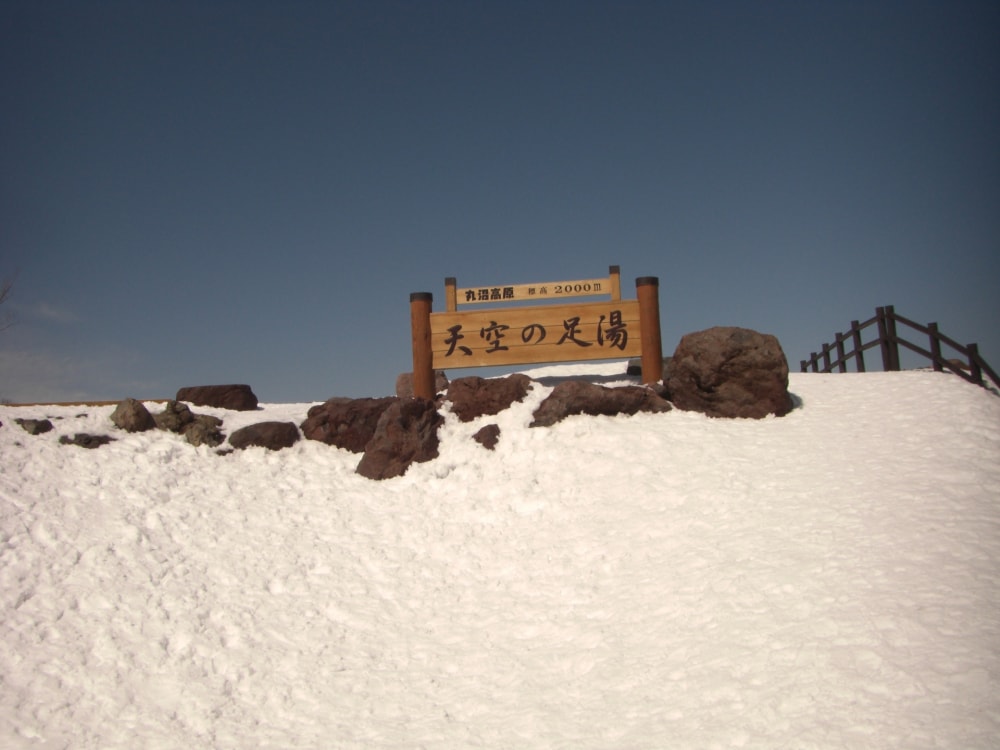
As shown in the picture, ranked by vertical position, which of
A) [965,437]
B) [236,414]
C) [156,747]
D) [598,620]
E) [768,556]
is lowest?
[156,747]

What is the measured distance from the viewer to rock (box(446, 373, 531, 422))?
44.5ft

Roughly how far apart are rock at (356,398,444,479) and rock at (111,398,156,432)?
3519 mm

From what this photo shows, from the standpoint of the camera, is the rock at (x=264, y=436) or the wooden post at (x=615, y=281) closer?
the rock at (x=264, y=436)

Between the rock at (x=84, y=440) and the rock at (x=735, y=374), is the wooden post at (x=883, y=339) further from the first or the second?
the rock at (x=84, y=440)

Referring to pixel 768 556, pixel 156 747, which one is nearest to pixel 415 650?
pixel 156 747

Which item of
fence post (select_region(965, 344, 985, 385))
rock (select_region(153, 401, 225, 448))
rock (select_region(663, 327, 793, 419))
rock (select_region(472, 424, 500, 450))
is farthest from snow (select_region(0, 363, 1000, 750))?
fence post (select_region(965, 344, 985, 385))

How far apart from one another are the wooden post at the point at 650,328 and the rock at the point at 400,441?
13.9 ft

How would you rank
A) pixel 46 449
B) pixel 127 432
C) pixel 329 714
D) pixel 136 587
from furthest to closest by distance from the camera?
1. pixel 127 432
2. pixel 46 449
3. pixel 136 587
4. pixel 329 714

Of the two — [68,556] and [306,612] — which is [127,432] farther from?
[306,612]

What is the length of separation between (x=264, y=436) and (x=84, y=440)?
261 centimetres

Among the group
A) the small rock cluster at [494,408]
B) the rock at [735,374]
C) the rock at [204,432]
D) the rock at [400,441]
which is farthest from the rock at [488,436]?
the rock at [204,432]

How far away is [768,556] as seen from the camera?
27.0 feet

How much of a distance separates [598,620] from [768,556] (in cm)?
196

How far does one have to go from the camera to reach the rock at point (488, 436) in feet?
41.3
